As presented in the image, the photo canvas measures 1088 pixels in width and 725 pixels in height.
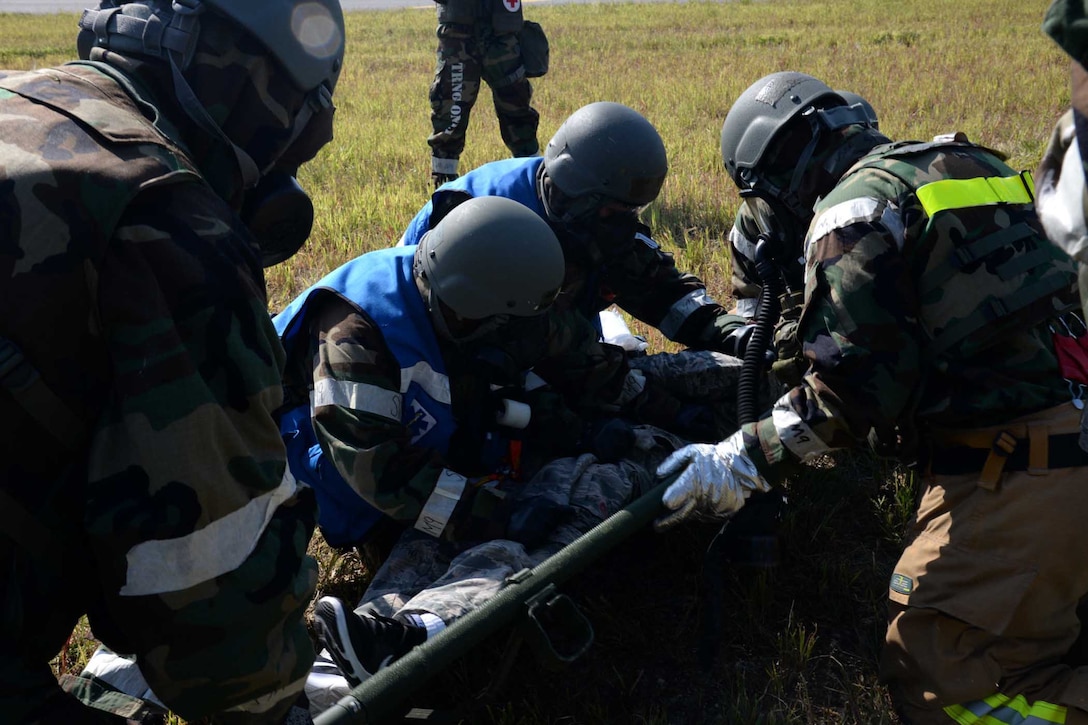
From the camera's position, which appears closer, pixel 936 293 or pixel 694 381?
pixel 936 293

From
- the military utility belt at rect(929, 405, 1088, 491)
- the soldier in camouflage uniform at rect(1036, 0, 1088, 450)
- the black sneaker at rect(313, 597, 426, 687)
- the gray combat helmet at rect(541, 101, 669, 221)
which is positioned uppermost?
the soldier in camouflage uniform at rect(1036, 0, 1088, 450)

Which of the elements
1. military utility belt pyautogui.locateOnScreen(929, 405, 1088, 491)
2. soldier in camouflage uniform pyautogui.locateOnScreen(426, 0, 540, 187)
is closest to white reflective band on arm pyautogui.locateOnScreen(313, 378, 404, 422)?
military utility belt pyautogui.locateOnScreen(929, 405, 1088, 491)

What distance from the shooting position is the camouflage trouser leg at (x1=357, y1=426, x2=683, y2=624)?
304 centimetres

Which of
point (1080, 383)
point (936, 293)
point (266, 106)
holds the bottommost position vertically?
point (1080, 383)

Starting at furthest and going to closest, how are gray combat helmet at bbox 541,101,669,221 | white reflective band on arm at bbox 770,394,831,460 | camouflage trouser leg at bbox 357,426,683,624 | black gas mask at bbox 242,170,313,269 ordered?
1. gray combat helmet at bbox 541,101,669,221
2. white reflective band on arm at bbox 770,394,831,460
3. camouflage trouser leg at bbox 357,426,683,624
4. black gas mask at bbox 242,170,313,269

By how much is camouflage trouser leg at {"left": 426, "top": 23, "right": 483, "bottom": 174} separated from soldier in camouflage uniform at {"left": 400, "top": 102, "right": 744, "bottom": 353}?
140 inches

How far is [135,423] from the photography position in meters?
1.69

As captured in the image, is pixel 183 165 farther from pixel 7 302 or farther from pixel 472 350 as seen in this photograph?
pixel 472 350

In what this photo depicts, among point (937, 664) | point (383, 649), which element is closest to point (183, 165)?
point (383, 649)

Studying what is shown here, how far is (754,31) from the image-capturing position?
56.9ft

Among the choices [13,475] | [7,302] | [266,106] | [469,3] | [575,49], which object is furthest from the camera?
[575,49]

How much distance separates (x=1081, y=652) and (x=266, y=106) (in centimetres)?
283

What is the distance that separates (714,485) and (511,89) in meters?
5.32

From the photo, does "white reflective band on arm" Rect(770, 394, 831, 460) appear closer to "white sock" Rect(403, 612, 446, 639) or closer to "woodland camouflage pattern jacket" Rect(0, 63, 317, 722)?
"white sock" Rect(403, 612, 446, 639)
